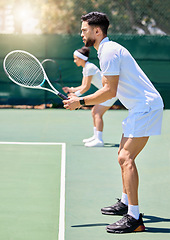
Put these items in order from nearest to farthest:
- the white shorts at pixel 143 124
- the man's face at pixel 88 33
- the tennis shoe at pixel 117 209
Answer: the white shorts at pixel 143 124 → the man's face at pixel 88 33 → the tennis shoe at pixel 117 209

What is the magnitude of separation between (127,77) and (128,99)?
196mm

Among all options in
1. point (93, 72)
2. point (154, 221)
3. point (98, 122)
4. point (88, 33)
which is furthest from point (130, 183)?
point (93, 72)

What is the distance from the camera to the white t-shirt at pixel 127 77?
4.15 m

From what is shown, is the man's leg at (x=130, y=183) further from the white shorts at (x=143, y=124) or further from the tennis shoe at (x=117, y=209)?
the tennis shoe at (x=117, y=209)

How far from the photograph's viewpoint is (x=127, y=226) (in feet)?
14.1

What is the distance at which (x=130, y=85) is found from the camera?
425cm

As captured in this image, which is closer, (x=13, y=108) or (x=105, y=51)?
(x=105, y=51)

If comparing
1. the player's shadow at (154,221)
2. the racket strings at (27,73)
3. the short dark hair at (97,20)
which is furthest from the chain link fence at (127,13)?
the player's shadow at (154,221)

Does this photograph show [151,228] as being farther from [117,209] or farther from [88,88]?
[88,88]

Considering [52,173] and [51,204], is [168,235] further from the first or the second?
[52,173]

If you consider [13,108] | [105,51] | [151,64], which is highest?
[105,51]

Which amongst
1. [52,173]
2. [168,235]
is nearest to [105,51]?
[168,235]

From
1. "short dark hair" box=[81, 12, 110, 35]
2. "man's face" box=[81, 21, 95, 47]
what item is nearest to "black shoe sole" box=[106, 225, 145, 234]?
"man's face" box=[81, 21, 95, 47]

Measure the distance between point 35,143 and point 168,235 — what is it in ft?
15.1
